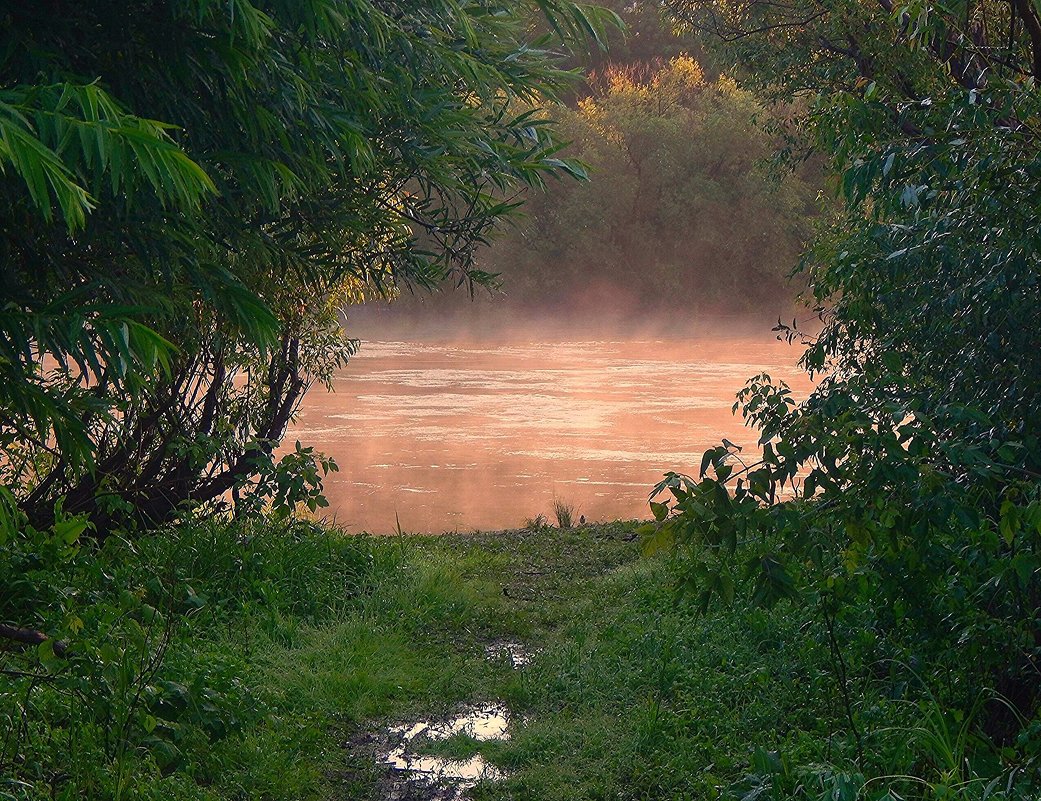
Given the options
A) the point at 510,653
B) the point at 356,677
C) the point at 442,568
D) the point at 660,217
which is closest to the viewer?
the point at 356,677

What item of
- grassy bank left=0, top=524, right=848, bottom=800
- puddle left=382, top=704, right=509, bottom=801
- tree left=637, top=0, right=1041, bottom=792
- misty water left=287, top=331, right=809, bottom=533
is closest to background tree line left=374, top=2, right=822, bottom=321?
misty water left=287, top=331, right=809, bottom=533

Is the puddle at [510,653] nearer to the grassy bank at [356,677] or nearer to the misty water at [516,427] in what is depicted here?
the grassy bank at [356,677]

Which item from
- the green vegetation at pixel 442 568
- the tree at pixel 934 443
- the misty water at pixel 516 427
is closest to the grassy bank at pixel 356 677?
the green vegetation at pixel 442 568

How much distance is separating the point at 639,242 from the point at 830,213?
88.9 feet

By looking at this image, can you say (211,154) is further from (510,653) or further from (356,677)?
(510,653)

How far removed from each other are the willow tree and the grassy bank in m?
0.74

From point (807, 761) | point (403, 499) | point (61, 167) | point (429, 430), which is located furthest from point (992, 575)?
point (429, 430)

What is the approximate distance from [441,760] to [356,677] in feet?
3.16

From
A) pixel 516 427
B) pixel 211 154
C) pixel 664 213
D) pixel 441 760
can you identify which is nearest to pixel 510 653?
pixel 441 760

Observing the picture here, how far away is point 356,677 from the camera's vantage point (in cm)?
613

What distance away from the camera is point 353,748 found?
17.9 feet

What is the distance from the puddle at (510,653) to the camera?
673cm

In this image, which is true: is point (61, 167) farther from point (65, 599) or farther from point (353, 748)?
point (353, 748)

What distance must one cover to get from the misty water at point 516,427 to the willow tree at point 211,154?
570 cm
